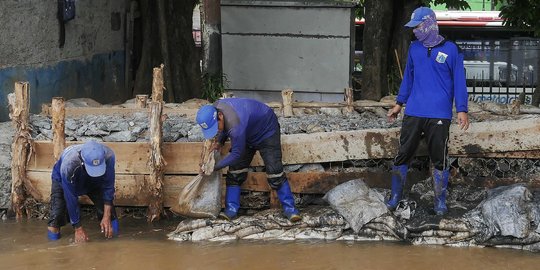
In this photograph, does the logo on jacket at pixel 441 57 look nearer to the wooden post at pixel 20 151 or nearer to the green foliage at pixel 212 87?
the wooden post at pixel 20 151

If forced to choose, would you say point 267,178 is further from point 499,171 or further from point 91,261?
point 499,171

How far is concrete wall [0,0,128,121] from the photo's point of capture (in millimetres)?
11656

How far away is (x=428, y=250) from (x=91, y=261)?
3029mm

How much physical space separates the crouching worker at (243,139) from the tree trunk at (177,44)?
20.6 feet

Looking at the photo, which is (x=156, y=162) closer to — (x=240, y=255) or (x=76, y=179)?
(x=76, y=179)

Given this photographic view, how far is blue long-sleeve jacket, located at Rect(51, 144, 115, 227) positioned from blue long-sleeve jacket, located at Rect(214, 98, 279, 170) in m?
1.01

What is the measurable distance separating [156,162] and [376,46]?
6306 millimetres

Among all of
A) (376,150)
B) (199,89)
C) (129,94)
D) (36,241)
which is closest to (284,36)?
(199,89)

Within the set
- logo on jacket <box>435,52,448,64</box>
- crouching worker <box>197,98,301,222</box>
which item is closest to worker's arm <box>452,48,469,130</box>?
logo on jacket <box>435,52,448,64</box>

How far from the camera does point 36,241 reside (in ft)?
28.0

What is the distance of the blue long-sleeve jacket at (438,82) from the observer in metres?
8.05

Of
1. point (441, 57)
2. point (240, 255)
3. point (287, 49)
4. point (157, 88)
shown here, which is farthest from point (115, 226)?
point (287, 49)

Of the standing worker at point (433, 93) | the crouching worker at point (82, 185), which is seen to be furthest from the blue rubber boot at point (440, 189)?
the crouching worker at point (82, 185)

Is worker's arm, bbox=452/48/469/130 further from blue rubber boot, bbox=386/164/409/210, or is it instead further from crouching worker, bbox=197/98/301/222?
crouching worker, bbox=197/98/301/222
